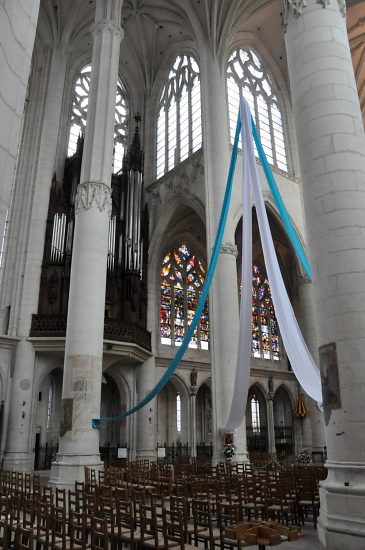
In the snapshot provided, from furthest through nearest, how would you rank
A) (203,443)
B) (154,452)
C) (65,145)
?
(203,443), (65,145), (154,452)

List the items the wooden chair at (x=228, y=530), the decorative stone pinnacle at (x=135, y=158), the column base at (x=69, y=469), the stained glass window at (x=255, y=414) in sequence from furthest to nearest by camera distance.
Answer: the stained glass window at (x=255, y=414) < the decorative stone pinnacle at (x=135, y=158) < the column base at (x=69, y=469) < the wooden chair at (x=228, y=530)

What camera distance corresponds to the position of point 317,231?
23.2 feet

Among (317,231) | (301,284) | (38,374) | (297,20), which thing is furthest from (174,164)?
(317,231)

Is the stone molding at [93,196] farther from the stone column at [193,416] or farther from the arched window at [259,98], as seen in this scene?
the stone column at [193,416]

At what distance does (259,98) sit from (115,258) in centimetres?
1167

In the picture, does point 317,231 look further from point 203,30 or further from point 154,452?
point 203,30

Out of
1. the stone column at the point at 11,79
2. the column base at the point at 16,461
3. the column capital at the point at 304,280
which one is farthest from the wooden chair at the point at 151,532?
the column capital at the point at 304,280

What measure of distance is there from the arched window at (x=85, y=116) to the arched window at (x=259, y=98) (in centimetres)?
657

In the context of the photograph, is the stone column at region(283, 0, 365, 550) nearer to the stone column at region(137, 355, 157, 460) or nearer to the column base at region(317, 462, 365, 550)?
the column base at region(317, 462, 365, 550)

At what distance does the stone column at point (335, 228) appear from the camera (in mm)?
5852

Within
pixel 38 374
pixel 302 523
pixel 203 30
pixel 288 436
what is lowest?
pixel 302 523

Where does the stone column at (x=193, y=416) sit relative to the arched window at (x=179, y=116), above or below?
below

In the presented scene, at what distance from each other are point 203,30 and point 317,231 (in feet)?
59.1

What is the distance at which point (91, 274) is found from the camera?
14469 millimetres
